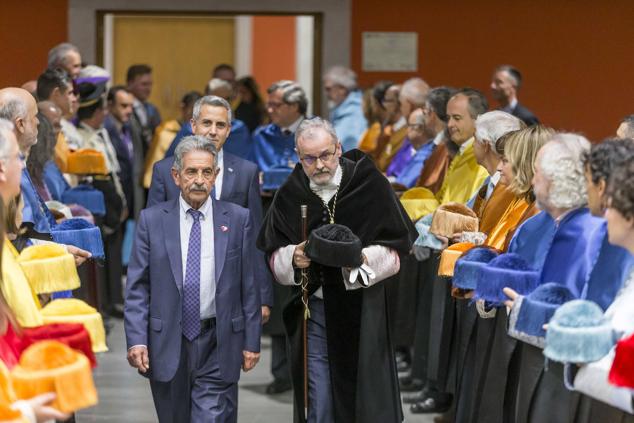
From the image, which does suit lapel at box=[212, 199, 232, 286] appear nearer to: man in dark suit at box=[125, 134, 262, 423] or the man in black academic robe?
man in dark suit at box=[125, 134, 262, 423]

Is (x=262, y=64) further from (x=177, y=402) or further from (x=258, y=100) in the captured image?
(x=177, y=402)

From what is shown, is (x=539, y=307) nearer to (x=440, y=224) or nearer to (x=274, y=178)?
(x=440, y=224)

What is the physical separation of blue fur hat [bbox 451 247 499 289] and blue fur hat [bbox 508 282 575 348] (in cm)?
71

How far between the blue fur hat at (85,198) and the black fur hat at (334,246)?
299 centimetres

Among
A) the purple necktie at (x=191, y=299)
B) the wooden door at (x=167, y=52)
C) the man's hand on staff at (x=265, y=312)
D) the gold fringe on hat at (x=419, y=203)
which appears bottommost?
the man's hand on staff at (x=265, y=312)

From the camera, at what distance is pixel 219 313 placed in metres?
6.06

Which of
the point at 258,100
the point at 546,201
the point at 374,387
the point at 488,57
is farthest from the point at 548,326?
the point at 258,100

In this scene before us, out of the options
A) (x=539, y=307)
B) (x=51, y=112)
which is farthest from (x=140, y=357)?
(x=51, y=112)

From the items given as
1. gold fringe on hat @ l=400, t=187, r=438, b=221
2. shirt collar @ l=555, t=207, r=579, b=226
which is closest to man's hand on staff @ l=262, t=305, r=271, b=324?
gold fringe on hat @ l=400, t=187, r=438, b=221

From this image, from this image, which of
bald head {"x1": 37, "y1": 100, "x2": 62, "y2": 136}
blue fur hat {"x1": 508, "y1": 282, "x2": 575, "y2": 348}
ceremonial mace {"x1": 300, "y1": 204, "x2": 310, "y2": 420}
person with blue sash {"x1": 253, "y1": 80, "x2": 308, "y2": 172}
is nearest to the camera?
blue fur hat {"x1": 508, "y1": 282, "x2": 575, "y2": 348}

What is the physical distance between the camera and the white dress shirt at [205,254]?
6.09 m

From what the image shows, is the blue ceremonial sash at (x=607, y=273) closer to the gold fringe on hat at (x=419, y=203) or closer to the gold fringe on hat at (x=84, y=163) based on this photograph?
the gold fringe on hat at (x=419, y=203)

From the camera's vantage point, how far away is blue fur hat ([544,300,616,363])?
14.4 feet

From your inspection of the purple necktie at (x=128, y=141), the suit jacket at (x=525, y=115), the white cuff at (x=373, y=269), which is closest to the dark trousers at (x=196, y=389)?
the white cuff at (x=373, y=269)
